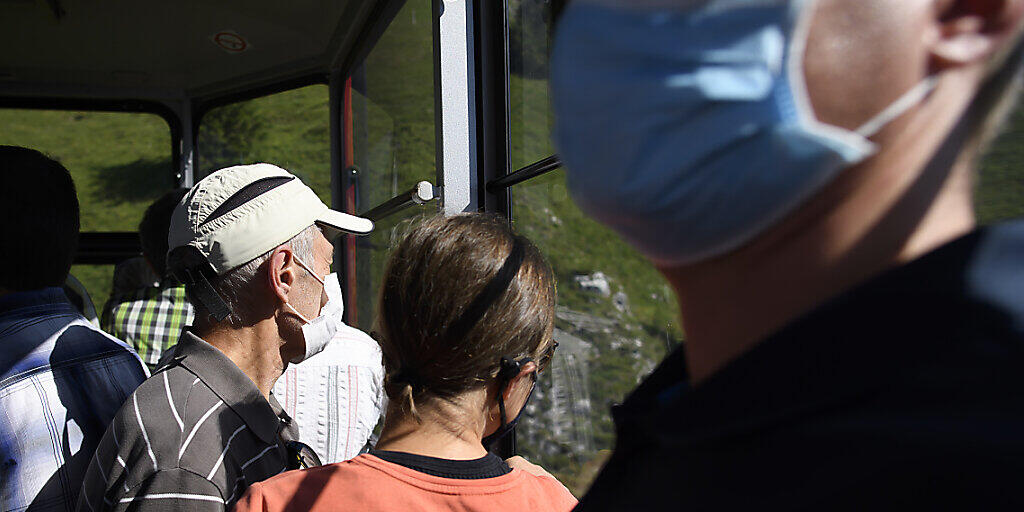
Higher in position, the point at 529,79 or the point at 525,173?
the point at 529,79

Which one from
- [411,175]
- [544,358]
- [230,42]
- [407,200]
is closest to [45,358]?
[544,358]

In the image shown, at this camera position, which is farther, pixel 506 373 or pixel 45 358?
pixel 45 358

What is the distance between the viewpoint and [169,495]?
4.22 feet

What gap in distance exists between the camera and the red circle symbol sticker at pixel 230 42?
3947mm

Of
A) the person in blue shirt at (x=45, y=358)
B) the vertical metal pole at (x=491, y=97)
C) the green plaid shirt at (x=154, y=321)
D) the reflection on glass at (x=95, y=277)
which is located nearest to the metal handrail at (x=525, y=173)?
the vertical metal pole at (x=491, y=97)

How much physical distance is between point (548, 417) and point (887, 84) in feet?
4.96

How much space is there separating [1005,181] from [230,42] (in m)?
3.94

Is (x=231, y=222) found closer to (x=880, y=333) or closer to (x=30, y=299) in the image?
(x=30, y=299)

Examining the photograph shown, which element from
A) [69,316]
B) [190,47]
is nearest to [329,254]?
[69,316]

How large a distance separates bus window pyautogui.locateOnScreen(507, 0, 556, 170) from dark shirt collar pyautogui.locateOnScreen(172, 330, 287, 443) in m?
0.82

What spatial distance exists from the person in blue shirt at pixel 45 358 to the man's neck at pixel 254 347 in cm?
28

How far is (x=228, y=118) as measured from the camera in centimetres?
465

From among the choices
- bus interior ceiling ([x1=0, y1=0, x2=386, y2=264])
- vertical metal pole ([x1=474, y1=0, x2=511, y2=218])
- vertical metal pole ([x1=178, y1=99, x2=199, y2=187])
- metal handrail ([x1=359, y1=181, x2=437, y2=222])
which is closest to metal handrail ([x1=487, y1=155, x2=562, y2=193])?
vertical metal pole ([x1=474, y1=0, x2=511, y2=218])

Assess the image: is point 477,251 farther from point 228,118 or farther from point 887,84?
point 228,118
